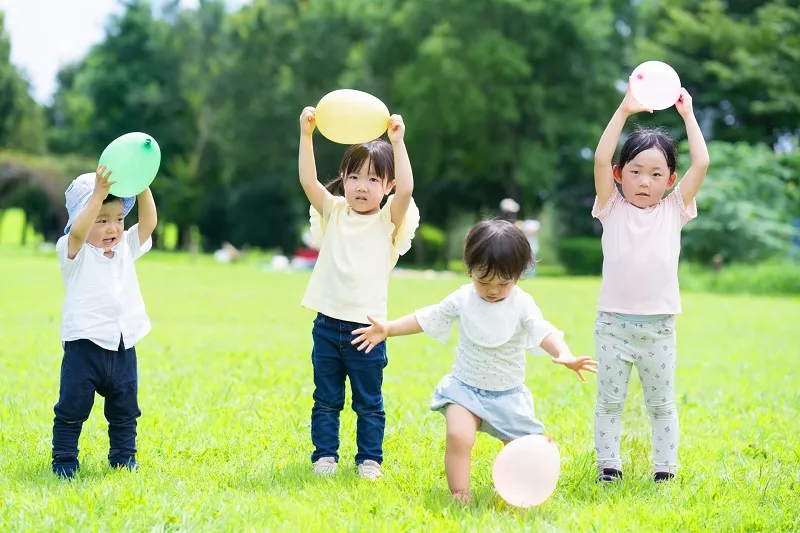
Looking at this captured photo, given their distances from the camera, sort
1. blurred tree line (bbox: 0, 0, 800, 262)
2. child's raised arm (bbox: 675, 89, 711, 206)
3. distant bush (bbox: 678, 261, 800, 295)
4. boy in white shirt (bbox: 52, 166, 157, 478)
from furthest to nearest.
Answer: blurred tree line (bbox: 0, 0, 800, 262), distant bush (bbox: 678, 261, 800, 295), child's raised arm (bbox: 675, 89, 711, 206), boy in white shirt (bbox: 52, 166, 157, 478)

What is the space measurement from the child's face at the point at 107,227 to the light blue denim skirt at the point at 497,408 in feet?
5.65

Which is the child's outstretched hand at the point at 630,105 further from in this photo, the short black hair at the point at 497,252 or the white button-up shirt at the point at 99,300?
the white button-up shirt at the point at 99,300

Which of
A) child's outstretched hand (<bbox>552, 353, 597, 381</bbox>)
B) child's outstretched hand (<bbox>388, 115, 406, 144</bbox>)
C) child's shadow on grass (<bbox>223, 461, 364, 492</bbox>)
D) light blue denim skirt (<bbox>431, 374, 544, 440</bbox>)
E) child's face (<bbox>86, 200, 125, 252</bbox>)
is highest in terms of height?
child's outstretched hand (<bbox>388, 115, 406, 144</bbox>)

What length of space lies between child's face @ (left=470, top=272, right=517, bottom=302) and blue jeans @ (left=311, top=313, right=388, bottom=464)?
694mm

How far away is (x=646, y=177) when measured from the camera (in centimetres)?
434

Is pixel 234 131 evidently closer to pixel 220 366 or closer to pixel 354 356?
pixel 220 366

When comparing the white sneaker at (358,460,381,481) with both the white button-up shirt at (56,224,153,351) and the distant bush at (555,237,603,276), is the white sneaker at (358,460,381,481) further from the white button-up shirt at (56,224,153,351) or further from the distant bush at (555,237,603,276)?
the distant bush at (555,237,603,276)

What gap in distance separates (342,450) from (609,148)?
2096 millimetres

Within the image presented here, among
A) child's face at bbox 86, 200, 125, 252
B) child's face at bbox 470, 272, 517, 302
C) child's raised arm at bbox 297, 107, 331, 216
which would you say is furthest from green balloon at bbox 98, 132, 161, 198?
child's face at bbox 470, 272, 517, 302

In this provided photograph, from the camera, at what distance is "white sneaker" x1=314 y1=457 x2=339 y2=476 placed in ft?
14.2

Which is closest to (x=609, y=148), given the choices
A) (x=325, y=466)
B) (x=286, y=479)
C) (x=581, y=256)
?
(x=325, y=466)

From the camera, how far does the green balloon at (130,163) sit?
408cm

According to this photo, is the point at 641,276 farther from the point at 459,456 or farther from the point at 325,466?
the point at 325,466

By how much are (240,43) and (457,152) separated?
42.0 feet
